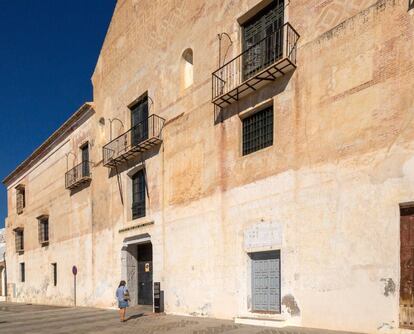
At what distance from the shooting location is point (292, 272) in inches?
424

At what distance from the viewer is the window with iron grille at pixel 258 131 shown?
481 inches

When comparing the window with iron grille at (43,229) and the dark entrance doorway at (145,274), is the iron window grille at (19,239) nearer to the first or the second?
the window with iron grille at (43,229)

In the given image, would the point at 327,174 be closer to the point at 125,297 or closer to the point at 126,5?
the point at 125,297

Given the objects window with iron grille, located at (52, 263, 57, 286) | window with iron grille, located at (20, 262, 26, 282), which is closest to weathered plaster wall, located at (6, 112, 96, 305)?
window with iron grille, located at (52, 263, 57, 286)

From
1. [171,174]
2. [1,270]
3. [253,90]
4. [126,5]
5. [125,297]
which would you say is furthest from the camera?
[1,270]

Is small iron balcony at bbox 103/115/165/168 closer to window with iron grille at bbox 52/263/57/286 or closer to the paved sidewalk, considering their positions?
the paved sidewalk

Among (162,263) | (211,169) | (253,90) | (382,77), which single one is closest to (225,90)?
(253,90)

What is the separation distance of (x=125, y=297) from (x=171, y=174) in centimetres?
472

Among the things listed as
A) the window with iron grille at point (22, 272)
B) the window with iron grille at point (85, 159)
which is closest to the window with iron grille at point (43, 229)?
the window with iron grille at point (22, 272)

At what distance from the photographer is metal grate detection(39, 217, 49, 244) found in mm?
29422

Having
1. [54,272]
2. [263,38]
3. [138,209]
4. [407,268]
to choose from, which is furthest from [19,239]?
[407,268]

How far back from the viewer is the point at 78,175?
24359 mm

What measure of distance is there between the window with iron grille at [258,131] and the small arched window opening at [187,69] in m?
3.87

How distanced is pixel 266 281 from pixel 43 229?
22.7m
